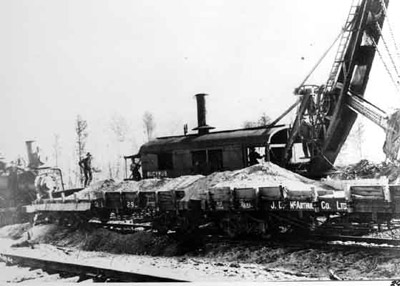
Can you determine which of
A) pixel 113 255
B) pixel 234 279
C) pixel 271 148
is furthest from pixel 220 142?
pixel 234 279

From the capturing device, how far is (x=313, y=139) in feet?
33.0

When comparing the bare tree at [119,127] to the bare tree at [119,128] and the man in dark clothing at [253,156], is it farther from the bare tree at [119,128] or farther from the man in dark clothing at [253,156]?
the man in dark clothing at [253,156]

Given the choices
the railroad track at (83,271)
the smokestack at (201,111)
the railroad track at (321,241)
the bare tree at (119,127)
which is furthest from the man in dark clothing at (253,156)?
the bare tree at (119,127)

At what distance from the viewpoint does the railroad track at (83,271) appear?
6258mm

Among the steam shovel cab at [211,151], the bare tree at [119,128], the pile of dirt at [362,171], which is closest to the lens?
the pile of dirt at [362,171]

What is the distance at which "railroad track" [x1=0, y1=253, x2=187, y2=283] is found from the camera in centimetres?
626

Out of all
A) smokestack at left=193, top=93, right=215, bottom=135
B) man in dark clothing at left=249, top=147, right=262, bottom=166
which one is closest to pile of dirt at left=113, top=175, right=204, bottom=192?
man in dark clothing at left=249, top=147, right=262, bottom=166

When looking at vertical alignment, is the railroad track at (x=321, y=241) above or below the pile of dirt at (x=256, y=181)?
below

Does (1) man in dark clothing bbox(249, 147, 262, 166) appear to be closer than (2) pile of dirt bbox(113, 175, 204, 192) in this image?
No

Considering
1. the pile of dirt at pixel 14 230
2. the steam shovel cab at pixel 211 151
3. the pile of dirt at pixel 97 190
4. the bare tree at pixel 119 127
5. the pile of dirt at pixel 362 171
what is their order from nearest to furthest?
the pile of dirt at pixel 362 171
the steam shovel cab at pixel 211 151
the pile of dirt at pixel 97 190
the pile of dirt at pixel 14 230
the bare tree at pixel 119 127

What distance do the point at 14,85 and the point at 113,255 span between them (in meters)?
3.64

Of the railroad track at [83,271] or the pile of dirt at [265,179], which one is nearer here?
the railroad track at [83,271]

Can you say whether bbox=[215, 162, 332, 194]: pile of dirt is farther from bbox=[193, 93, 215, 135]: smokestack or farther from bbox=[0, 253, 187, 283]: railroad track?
bbox=[193, 93, 215, 135]: smokestack

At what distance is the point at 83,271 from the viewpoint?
701 centimetres
